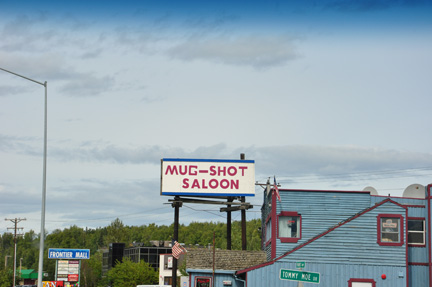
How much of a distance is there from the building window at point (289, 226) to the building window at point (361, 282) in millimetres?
4649

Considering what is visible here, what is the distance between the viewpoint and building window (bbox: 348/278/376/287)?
40.4m

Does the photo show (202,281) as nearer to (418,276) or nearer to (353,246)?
(353,246)

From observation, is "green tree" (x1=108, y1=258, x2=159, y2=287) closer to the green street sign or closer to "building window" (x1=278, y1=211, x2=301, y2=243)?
"building window" (x1=278, y1=211, x2=301, y2=243)

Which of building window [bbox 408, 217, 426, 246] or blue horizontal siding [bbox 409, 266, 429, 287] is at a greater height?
building window [bbox 408, 217, 426, 246]

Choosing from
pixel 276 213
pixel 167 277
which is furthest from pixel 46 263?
pixel 276 213

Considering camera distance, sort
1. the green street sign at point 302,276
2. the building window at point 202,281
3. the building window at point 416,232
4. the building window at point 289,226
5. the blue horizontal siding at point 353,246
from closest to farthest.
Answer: the green street sign at point 302,276, the blue horizontal siding at point 353,246, the building window at point 416,232, the building window at point 289,226, the building window at point 202,281

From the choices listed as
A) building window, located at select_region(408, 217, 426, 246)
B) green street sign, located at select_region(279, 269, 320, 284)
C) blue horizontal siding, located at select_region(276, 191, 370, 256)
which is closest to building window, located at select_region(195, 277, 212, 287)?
blue horizontal siding, located at select_region(276, 191, 370, 256)

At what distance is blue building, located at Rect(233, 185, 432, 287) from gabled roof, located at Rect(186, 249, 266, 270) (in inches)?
137

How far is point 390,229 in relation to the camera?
134 ft

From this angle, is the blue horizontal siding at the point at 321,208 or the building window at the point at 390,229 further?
the blue horizontal siding at the point at 321,208

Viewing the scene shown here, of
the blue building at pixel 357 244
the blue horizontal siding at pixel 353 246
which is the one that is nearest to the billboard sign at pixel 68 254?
the blue building at pixel 357 244

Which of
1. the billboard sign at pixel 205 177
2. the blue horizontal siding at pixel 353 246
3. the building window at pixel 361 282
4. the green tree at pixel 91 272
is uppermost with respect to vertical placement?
the billboard sign at pixel 205 177

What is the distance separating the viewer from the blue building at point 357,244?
4047cm

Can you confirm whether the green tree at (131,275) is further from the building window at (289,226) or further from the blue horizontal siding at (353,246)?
the blue horizontal siding at (353,246)
